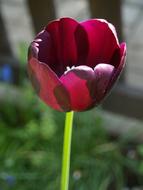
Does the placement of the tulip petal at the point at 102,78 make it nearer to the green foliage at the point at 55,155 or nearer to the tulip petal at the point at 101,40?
the tulip petal at the point at 101,40

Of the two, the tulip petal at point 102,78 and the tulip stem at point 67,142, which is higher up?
the tulip petal at point 102,78

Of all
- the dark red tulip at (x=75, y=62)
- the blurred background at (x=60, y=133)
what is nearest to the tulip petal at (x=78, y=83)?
the dark red tulip at (x=75, y=62)

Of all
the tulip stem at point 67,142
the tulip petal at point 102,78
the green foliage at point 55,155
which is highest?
the tulip petal at point 102,78

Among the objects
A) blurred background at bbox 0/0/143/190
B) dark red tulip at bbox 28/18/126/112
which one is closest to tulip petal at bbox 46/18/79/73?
dark red tulip at bbox 28/18/126/112

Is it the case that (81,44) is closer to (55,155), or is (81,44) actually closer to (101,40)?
(101,40)

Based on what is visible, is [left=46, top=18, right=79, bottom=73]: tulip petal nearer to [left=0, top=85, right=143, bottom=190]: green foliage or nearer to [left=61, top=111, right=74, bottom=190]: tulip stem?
[left=61, top=111, right=74, bottom=190]: tulip stem

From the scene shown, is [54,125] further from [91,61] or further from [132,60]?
[91,61]
